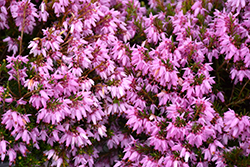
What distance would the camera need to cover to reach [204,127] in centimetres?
267

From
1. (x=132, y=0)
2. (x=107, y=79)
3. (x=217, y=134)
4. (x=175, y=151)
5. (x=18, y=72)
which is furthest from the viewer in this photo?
(x=132, y=0)

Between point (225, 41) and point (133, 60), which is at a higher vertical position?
point (225, 41)

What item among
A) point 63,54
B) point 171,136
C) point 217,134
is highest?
point 63,54

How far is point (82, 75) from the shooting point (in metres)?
3.14

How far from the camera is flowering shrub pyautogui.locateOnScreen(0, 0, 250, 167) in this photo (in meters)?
2.71

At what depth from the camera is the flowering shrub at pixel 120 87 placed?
2705 millimetres

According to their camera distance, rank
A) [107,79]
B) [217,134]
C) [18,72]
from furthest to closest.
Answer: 1. [107,79]
2. [217,134]
3. [18,72]

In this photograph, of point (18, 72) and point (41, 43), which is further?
point (41, 43)

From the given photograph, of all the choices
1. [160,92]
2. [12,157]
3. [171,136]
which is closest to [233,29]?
[160,92]

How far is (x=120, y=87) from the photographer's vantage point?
2.96 metres

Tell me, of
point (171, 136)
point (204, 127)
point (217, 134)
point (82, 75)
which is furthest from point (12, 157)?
point (217, 134)

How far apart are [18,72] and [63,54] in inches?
26.4

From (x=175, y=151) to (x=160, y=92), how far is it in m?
0.72

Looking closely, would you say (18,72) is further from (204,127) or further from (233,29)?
(233,29)
